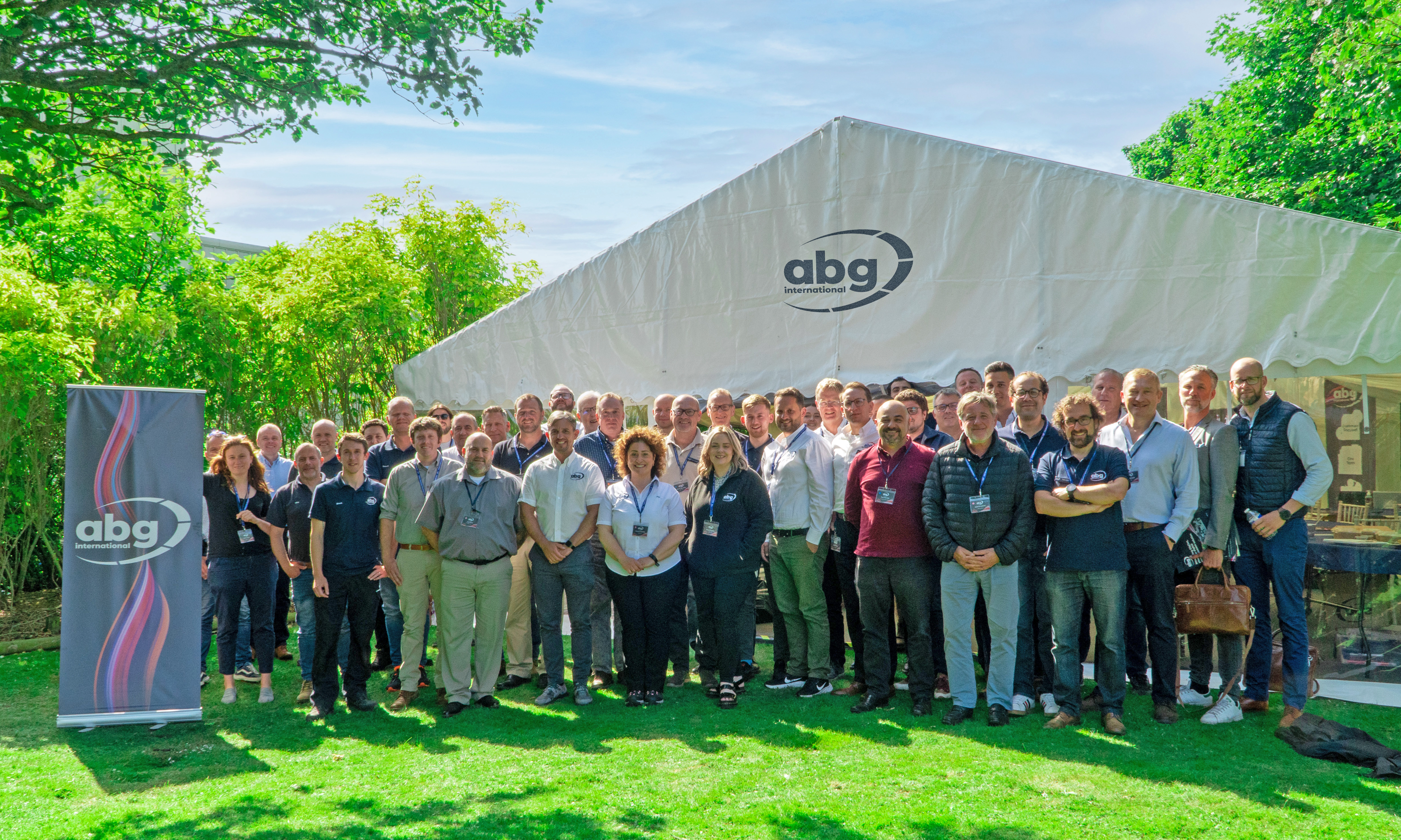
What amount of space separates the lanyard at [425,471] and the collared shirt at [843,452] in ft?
A: 7.99

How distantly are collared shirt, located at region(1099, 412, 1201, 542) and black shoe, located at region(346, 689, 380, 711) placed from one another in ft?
14.7

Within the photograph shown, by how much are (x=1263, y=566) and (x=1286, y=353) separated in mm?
2308

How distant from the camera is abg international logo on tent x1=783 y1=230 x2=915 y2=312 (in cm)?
780

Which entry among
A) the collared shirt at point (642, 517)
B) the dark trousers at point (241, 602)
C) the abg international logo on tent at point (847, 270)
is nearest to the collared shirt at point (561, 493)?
the collared shirt at point (642, 517)

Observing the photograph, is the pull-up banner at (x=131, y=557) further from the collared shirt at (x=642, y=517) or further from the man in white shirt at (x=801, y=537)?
the man in white shirt at (x=801, y=537)

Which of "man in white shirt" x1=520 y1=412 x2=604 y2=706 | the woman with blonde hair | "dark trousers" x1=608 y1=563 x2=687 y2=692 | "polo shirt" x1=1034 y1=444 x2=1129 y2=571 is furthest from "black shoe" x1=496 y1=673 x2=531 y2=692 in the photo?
"polo shirt" x1=1034 y1=444 x2=1129 y2=571

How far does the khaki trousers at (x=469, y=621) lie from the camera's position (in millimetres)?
5438

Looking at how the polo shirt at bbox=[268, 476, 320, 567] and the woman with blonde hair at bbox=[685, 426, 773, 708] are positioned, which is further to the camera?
the polo shirt at bbox=[268, 476, 320, 567]

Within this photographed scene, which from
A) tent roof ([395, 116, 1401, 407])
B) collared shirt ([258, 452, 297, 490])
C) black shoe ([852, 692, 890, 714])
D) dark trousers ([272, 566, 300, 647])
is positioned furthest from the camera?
dark trousers ([272, 566, 300, 647])

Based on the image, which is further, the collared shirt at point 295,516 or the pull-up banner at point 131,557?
the collared shirt at point 295,516

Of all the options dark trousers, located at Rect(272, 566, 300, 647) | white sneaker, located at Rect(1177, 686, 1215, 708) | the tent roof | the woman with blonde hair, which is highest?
the tent roof

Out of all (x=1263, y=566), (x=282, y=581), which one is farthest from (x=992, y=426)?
(x=282, y=581)

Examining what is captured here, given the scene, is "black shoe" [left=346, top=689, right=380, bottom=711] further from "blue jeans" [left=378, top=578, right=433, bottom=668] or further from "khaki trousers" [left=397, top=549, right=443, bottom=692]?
"blue jeans" [left=378, top=578, right=433, bottom=668]

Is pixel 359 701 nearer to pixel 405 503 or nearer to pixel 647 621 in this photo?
pixel 405 503
